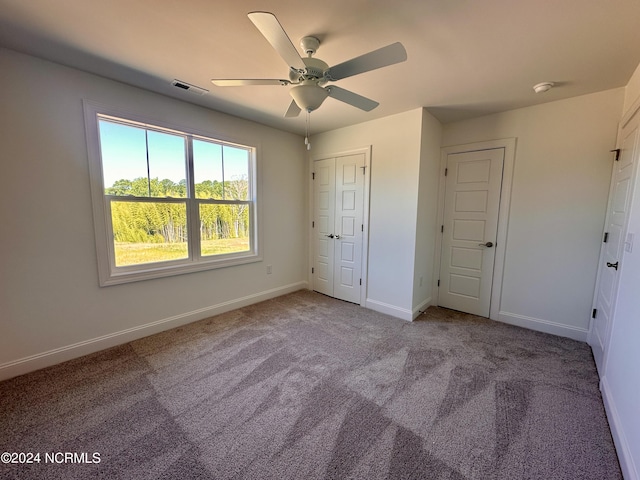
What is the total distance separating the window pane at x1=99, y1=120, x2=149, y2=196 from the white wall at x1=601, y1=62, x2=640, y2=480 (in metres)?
3.94

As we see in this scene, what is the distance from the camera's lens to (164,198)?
9.15 feet

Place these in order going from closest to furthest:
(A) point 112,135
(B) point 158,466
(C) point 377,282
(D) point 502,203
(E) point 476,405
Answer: (B) point 158,466 → (E) point 476,405 → (A) point 112,135 → (D) point 502,203 → (C) point 377,282

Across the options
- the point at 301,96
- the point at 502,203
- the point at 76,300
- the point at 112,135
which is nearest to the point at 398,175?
the point at 502,203

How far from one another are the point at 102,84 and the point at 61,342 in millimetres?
2299

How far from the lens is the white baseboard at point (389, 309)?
124 inches

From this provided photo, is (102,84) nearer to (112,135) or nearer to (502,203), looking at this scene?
(112,135)

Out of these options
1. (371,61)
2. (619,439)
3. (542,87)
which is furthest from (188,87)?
(619,439)

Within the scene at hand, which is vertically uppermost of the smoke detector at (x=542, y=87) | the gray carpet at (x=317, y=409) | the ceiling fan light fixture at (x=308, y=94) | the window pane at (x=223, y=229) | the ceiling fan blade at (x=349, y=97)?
the smoke detector at (x=542, y=87)

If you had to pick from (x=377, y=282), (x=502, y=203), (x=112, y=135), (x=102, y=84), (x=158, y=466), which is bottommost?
(x=158, y=466)

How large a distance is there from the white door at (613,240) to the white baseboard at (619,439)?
337 mm

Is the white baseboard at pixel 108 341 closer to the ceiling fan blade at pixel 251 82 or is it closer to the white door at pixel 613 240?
the ceiling fan blade at pixel 251 82

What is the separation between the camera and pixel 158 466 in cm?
135

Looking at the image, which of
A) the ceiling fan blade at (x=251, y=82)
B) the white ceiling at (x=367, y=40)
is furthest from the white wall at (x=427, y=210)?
the ceiling fan blade at (x=251, y=82)

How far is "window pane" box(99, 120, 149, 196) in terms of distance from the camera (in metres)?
2.41
